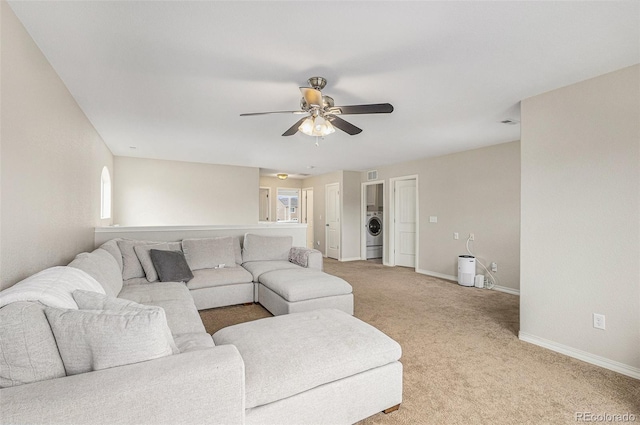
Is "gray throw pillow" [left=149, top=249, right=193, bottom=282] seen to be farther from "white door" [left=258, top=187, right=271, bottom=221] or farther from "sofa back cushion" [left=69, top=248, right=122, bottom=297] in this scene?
"white door" [left=258, top=187, right=271, bottom=221]

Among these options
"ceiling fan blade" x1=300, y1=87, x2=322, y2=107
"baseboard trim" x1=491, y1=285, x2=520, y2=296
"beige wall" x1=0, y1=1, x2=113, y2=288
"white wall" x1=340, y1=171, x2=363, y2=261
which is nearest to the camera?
"beige wall" x1=0, y1=1, x2=113, y2=288

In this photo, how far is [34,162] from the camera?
6.04 ft

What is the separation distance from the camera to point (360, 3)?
1.51 meters

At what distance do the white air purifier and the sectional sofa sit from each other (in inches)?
133

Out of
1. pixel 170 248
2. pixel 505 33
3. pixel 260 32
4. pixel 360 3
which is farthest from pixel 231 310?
pixel 505 33

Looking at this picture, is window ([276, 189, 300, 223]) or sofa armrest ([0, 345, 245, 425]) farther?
window ([276, 189, 300, 223])

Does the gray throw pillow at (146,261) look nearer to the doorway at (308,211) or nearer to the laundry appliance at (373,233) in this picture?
the laundry appliance at (373,233)

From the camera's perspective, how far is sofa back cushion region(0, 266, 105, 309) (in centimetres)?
123

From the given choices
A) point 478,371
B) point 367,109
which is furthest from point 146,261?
point 478,371

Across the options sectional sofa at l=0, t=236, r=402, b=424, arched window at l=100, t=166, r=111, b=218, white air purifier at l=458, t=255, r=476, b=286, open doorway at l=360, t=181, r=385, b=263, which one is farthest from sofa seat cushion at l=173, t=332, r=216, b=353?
open doorway at l=360, t=181, r=385, b=263

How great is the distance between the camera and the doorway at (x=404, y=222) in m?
6.29

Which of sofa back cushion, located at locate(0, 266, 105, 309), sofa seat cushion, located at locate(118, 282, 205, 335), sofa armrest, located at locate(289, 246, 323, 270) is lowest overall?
sofa seat cushion, located at locate(118, 282, 205, 335)

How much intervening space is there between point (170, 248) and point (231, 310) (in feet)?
3.78

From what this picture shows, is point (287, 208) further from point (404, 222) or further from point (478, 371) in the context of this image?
point (478, 371)
